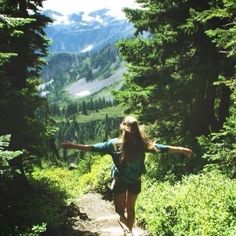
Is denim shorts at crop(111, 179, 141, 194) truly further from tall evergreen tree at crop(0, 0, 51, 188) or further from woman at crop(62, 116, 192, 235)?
tall evergreen tree at crop(0, 0, 51, 188)

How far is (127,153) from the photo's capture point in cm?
878

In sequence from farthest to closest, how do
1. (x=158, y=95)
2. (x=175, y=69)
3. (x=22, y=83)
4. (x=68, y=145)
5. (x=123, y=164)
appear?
(x=22, y=83)
(x=175, y=69)
(x=158, y=95)
(x=123, y=164)
(x=68, y=145)

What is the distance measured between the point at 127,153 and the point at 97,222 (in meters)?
7.29

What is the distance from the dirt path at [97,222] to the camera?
13523 millimetres

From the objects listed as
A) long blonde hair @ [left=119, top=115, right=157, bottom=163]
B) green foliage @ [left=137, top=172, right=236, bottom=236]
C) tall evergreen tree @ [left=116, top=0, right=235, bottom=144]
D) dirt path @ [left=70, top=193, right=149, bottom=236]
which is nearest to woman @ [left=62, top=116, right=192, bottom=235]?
long blonde hair @ [left=119, top=115, right=157, bottom=163]

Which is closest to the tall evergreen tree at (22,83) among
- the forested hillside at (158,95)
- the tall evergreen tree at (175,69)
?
the forested hillside at (158,95)

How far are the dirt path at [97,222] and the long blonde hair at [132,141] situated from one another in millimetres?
4260

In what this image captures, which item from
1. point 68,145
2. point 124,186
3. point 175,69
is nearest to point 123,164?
point 124,186

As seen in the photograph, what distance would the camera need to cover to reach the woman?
867 cm

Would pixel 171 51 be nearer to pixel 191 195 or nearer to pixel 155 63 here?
pixel 155 63

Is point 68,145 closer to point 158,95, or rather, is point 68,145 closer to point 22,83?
point 158,95

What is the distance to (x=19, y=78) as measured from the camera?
864 inches

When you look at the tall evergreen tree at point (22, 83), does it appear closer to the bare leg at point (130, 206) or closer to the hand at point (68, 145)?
the hand at point (68, 145)

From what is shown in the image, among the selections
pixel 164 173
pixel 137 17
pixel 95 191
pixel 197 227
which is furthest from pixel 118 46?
pixel 197 227
